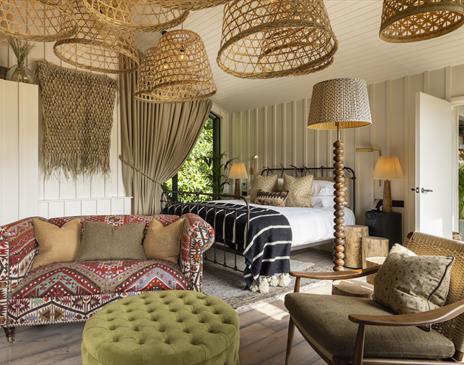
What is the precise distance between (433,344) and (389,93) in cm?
376

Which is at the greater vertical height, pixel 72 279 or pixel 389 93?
pixel 389 93

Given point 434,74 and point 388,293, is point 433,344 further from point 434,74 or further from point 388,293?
point 434,74

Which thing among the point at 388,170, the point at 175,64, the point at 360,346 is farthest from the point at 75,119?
the point at 360,346

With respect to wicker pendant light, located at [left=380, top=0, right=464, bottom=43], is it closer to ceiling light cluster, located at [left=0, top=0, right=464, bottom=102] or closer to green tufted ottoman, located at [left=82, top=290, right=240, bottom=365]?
ceiling light cluster, located at [left=0, top=0, right=464, bottom=102]

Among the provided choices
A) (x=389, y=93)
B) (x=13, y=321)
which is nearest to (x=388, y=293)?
(x=13, y=321)

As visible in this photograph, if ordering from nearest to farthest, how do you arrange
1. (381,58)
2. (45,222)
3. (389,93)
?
1. (45,222)
2. (381,58)
3. (389,93)

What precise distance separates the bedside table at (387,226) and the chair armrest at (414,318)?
283 centimetres

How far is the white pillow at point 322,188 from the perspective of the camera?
15.1 feet

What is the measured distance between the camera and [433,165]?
3.83 metres

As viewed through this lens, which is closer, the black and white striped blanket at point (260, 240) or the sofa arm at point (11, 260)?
the sofa arm at point (11, 260)

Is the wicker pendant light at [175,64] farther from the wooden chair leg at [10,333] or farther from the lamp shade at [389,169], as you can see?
the lamp shade at [389,169]

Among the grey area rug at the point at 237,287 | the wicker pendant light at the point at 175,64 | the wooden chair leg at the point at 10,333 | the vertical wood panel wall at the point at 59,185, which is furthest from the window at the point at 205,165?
the wooden chair leg at the point at 10,333

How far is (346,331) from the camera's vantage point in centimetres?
147

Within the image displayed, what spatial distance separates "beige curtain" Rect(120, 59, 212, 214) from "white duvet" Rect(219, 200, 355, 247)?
2.11 metres
